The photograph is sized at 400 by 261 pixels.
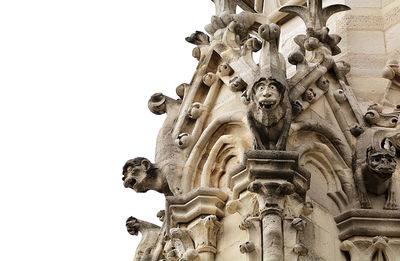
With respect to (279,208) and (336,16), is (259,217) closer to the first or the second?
(279,208)

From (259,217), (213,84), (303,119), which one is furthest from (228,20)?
(259,217)

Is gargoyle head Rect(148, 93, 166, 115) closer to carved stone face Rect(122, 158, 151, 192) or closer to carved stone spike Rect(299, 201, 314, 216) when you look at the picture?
carved stone face Rect(122, 158, 151, 192)

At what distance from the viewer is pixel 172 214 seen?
1267cm

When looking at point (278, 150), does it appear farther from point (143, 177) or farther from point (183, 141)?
point (143, 177)

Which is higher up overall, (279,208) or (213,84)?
(213,84)

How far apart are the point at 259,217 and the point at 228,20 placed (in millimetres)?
2685

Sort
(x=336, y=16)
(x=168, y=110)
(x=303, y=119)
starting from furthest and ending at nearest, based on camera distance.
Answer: (x=336, y=16) < (x=168, y=110) < (x=303, y=119)

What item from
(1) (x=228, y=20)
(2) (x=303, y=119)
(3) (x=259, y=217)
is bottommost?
(3) (x=259, y=217)

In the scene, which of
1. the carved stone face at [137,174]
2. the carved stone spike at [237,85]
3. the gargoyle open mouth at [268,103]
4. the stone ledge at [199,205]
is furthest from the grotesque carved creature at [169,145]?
the gargoyle open mouth at [268,103]

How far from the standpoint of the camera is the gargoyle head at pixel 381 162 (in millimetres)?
12336

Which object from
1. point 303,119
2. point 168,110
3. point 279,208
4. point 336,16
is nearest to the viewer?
point 279,208

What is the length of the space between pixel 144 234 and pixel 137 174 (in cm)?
92

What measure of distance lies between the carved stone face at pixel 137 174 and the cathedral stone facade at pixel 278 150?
0.01 meters

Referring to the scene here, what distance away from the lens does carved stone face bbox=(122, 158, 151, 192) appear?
13039 millimetres
